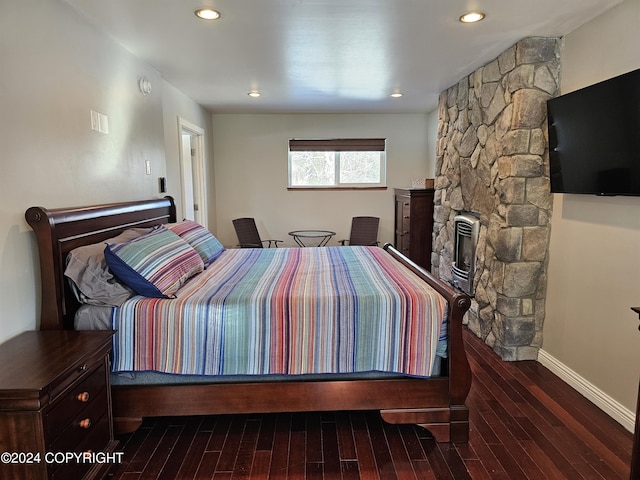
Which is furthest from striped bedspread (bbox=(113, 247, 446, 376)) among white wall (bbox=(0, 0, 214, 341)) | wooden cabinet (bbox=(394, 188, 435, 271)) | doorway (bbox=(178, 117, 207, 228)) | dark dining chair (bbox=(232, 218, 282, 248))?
dark dining chair (bbox=(232, 218, 282, 248))

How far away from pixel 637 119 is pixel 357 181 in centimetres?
443

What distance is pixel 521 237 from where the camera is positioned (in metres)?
3.05

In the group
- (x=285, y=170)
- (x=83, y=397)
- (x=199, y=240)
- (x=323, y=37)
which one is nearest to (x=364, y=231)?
(x=285, y=170)

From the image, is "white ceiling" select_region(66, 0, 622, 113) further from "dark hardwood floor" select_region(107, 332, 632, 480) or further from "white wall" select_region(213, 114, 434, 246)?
"dark hardwood floor" select_region(107, 332, 632, 480)

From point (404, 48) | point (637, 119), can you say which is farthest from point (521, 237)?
point (404, 48)

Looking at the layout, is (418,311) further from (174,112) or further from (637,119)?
(174,112)

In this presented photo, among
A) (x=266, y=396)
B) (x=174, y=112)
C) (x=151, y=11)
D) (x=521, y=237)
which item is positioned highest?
(x=151, y=11)

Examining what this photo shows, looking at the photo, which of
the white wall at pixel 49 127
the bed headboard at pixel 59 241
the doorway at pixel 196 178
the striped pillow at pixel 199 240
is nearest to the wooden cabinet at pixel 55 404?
the bed headboard at pixel 59 241

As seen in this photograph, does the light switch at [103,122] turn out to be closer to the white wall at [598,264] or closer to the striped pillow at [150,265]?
the striped pillow at [150,265]

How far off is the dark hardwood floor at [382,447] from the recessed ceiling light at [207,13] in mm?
2408

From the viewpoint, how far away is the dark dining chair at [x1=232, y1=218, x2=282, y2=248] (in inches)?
229

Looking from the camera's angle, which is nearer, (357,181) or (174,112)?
(174,112)

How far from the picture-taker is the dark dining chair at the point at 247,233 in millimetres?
5825

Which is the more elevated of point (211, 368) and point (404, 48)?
point (404, 48)
